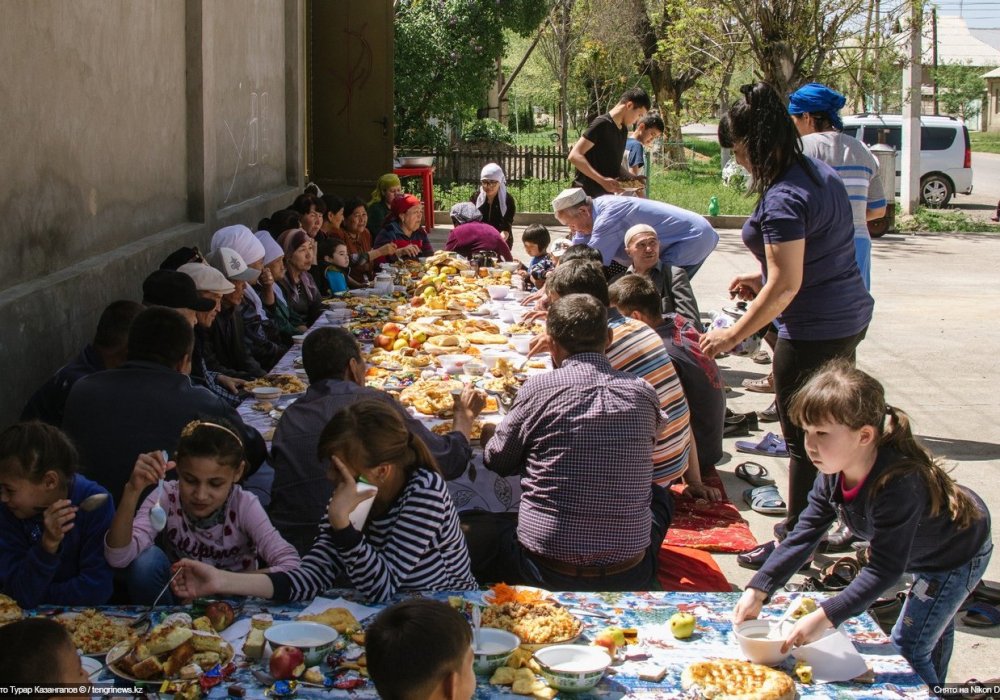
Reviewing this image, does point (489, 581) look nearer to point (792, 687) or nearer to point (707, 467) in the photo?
point (792, 687)

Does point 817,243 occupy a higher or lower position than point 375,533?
higher

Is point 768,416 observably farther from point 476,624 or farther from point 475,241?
point 476,624

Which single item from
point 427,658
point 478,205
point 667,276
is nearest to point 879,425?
point 427,658

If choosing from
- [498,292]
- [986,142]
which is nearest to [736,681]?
[498,292]

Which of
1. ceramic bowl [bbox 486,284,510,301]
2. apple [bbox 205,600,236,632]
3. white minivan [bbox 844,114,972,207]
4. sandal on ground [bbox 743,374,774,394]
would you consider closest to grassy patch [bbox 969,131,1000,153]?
white minivan [bbox 844,114,972,207]

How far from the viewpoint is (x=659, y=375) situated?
509cm

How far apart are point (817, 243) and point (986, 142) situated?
4949 centimetres

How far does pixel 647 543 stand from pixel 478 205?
8265mm

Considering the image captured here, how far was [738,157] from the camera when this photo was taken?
484 centimetres

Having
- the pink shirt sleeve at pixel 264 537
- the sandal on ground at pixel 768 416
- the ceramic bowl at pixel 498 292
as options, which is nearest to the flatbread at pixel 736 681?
the pink shirt sleeve at pixel 264 537

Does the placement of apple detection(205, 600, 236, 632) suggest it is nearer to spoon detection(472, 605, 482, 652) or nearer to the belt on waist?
spoon detection(472, 605, 482, 652)

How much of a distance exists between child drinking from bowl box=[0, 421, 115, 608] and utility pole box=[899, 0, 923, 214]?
17.4m

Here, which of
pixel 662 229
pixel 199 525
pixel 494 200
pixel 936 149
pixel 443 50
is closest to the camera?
pixel 199 525

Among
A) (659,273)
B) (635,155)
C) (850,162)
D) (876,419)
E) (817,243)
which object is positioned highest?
(635,155)
